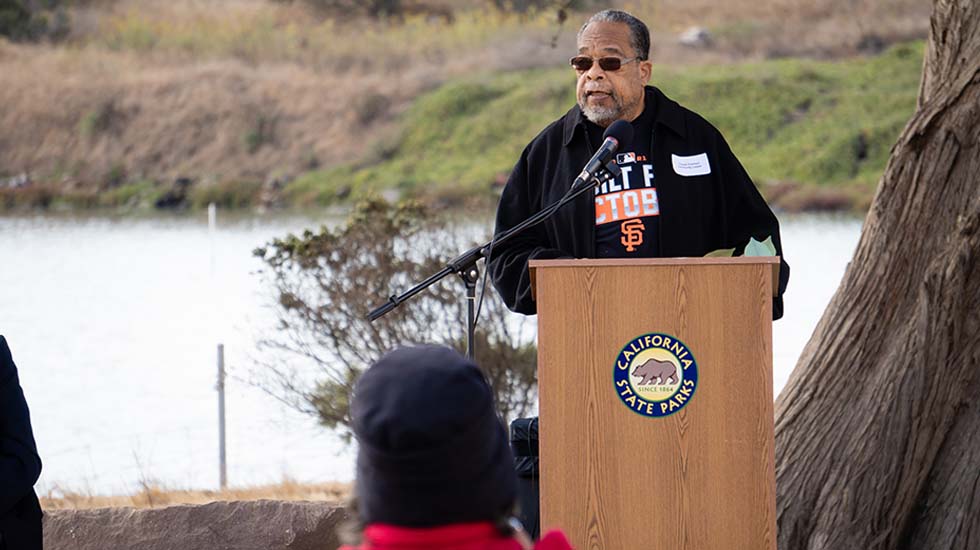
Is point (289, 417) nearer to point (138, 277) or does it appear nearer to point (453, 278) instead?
point (453, 278)

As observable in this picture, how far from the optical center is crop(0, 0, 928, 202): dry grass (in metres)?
24.1

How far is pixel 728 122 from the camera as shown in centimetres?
2142

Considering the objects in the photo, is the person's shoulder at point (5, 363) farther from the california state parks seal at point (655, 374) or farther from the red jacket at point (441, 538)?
the red jacket at point (441, 538)

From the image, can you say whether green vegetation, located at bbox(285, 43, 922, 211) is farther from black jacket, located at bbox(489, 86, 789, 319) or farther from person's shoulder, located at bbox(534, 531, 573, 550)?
person's shoulder, located at bbox(534, 531, 573, 550)

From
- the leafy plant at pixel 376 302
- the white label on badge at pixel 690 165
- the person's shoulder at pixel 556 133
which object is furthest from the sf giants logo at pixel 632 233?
the leafy plant at pixel 376 302

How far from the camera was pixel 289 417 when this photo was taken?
8.31m

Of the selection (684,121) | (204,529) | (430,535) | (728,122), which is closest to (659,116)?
(684,121)

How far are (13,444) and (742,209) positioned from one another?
6.14 ft

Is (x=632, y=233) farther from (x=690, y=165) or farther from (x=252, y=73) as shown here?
(x=252, y=73)

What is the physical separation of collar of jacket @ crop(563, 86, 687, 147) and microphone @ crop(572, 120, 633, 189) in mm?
468

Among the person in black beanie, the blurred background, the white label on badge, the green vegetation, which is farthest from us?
the green vegetation

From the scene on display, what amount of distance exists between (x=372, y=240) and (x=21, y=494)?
416cm

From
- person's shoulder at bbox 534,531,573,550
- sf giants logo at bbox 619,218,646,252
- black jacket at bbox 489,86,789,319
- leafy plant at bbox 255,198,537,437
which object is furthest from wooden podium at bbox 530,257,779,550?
leafy plant at bbox 255,198,537,437

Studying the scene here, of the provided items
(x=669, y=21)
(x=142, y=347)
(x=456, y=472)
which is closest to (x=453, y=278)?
(x=456, y=472)
